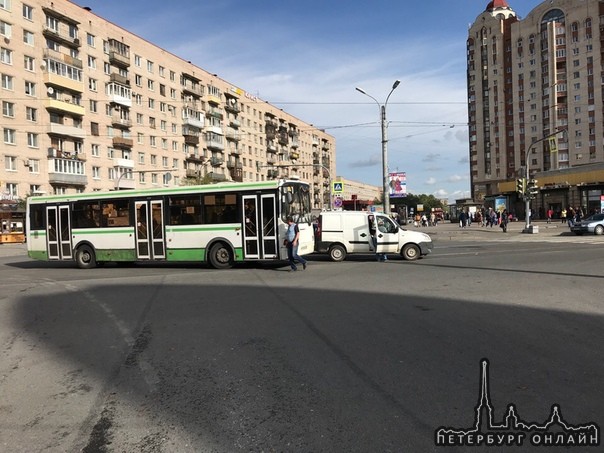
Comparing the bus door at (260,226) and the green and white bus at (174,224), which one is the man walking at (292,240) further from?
the bus door at (260,226)

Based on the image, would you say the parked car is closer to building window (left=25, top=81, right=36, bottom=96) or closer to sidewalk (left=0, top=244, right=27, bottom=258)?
sidewalk (left=0, top=244, right=27, bottom=258)

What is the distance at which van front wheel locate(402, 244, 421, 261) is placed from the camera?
56.0 ft

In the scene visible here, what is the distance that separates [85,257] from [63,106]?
127ft

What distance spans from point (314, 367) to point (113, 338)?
3.10 metres

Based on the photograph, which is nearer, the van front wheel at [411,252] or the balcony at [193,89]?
the van front wheel at [411,252]

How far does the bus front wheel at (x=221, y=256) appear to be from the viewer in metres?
15.5

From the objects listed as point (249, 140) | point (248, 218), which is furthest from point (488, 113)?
point (248, 218)

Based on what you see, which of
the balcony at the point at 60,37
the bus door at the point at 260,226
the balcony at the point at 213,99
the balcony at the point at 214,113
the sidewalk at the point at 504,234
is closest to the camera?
the bus door at the point at 260,226

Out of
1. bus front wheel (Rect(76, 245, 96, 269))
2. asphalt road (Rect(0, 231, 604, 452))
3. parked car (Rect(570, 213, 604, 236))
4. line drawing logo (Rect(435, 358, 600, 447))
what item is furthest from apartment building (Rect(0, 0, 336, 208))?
line drawing logo (Rect(435, 358, 600, 447))

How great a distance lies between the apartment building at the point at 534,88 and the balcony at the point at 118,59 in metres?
55.3

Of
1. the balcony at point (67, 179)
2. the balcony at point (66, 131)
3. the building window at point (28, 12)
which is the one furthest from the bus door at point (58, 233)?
Answer: the building window at point (28, 12)

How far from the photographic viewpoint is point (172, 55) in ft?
229

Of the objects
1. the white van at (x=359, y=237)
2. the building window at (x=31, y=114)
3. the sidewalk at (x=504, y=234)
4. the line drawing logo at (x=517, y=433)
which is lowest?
the sidewalk at (x=504, y=234)

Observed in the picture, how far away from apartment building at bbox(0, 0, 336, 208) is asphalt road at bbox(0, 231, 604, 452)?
31.3 m
